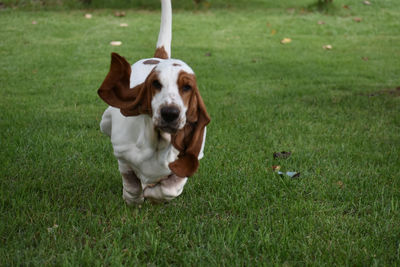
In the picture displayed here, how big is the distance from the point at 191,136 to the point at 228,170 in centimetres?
152

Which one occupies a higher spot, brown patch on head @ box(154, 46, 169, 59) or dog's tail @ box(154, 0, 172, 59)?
dog's tail @ box(154, 0, 172, 59)

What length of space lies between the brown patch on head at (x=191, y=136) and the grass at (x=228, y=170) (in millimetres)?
522

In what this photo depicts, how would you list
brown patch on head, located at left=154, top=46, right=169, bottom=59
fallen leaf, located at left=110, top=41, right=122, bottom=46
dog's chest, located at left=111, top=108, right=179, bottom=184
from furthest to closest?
fallen leaf, located at left=110, top=41, right=122, bottom=46 → brown patch on head, located at left=154, top=46, right=169, bottom=59 → dog's chest, located at left=111, top=108, right=179, bottom=184

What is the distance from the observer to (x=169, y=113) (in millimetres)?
2166

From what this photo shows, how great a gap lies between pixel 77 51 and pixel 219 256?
7.86m

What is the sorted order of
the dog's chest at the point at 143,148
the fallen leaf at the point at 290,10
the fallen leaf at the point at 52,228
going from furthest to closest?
the fallen leaf at the point at 290,10 < the fallen leaf at the point at 52,228 < the dog's chest at the point at 143,148

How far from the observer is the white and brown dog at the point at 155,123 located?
2.23 m

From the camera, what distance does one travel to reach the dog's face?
2182 mm

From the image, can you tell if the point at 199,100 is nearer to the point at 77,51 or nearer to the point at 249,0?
the point at 77,51

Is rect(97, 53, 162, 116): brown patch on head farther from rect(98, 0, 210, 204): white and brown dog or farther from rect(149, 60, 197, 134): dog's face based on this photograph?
rect(149, 60, 197, 134): dog's face

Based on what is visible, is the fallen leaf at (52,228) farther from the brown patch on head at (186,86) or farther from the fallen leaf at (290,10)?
the fallen leaf at (290,10)

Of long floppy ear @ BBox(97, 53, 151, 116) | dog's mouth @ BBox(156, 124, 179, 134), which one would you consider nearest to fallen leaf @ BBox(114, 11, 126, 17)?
long floppy ear @ BBox(97, 53, 151, 116)

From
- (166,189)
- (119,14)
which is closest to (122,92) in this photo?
(166,189)

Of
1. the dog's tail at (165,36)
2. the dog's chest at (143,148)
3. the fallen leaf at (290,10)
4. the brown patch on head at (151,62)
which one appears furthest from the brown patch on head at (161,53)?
the fallen leaf at (290,10)
